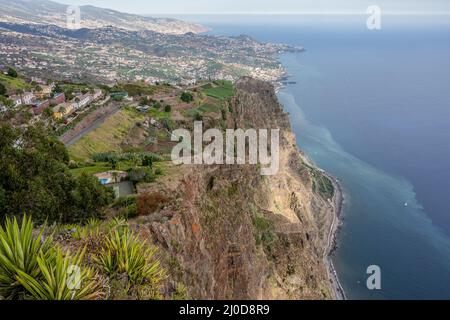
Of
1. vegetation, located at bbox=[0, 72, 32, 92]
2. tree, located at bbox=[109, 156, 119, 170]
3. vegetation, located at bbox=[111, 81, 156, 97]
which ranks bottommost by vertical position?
tree, located at bbox=[109, 156, 119, 170]

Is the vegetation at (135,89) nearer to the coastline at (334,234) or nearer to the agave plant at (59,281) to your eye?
the coastline at (334,234)

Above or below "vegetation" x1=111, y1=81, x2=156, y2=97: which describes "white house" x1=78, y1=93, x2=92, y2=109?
below

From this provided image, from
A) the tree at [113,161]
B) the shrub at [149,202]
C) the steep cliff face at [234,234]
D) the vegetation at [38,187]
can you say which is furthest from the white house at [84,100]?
the shrub at [149,202]

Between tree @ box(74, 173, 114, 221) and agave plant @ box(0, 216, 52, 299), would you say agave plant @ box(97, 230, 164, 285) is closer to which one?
agave plant @ box(0, 216, 52, 299)

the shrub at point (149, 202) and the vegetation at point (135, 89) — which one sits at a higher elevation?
the vegetation at point (135, 89)

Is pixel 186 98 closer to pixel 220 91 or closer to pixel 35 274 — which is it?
pixel 220 91

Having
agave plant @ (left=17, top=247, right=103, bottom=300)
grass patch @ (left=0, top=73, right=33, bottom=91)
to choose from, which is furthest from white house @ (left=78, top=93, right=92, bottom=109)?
agave plant @ (left=17, top=247, right=103, bottom=300)
